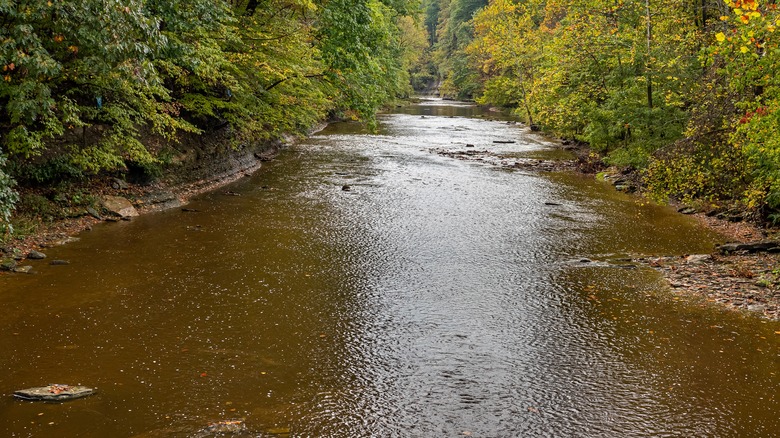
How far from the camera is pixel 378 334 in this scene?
8.89 meters

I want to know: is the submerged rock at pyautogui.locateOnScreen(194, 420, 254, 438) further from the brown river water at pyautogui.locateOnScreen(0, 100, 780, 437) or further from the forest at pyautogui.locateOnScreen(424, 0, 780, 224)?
the forest at pyautogui.locateOnScreen(424, 0, 780, 224)

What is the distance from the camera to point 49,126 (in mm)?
12156

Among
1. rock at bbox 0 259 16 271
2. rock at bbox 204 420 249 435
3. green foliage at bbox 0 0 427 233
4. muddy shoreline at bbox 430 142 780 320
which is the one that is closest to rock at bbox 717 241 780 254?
muddy shoreline at bbox 430 142 780 320

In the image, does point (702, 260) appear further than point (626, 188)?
No

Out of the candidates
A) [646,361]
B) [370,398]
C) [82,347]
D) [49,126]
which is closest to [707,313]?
[646,361]

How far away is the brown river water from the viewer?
6.58 meters

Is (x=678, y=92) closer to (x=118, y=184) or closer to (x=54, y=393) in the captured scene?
(x=118, y=184)

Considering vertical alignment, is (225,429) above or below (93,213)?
below

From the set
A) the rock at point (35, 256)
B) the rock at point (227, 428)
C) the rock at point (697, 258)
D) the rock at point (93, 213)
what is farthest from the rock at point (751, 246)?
the rock at point (93, 213)

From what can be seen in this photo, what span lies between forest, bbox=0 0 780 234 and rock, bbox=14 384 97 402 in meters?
3.10

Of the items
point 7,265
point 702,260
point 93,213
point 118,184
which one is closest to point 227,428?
point 7,265

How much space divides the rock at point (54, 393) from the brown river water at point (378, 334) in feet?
0.42

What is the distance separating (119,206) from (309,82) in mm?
8220

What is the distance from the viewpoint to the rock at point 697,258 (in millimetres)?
12562
